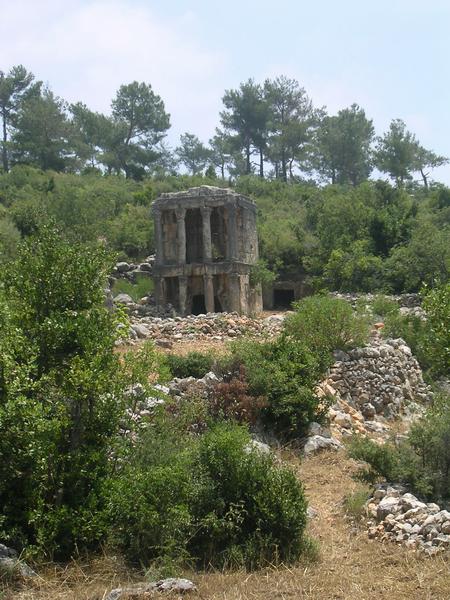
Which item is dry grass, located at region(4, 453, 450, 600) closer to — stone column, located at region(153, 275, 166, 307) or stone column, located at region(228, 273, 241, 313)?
stone column, located at region(228, 273, 241, 313)

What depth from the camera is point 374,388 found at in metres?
14.7

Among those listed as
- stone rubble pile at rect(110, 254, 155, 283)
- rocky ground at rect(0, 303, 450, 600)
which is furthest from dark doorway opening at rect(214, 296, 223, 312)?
rocky ground at rect(0, 303, 450, 600)

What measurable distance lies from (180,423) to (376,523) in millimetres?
3002

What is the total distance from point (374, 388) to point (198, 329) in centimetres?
679

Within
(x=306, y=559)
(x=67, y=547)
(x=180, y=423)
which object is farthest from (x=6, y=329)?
(x=306, y=559)

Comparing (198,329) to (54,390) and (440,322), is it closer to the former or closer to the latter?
(440,322)

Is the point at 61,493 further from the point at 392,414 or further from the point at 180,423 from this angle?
the point at 392,414

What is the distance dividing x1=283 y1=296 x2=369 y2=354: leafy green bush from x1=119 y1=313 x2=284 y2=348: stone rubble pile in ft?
8.51

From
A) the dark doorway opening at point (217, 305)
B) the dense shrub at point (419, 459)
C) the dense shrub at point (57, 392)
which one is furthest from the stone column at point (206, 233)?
the dense shrub at point (419, 459)

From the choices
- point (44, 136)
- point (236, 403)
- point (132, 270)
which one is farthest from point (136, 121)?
point (236, 403)

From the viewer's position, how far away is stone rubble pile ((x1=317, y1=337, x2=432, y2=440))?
13859 mm

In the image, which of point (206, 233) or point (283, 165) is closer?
point (206, 233)

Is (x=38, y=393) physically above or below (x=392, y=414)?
above

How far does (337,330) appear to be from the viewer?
15.4 m
